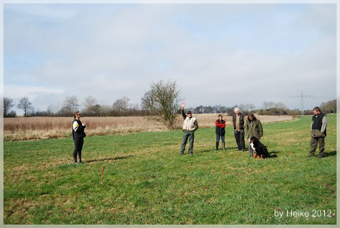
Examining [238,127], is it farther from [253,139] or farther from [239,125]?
[253,139]

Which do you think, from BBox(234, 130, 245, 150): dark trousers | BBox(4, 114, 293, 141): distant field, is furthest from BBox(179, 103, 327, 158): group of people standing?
BBox(4, 114, 293, 141): distant field

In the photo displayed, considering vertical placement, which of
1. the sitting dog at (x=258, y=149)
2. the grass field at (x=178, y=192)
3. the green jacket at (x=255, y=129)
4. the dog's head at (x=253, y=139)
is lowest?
the grass field at (x=178, y=192)

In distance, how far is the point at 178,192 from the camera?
20.8ft

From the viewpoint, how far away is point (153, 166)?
9.45 m

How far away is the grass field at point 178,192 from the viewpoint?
497 cm

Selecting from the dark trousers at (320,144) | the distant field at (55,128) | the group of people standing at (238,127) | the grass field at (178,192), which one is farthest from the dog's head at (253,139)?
the distant field at (55,128)

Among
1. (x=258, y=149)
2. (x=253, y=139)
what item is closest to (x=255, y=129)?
(x=253, y=139)

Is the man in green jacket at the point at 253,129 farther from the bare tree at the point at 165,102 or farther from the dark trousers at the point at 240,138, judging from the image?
the bare tree at the point at 165,102

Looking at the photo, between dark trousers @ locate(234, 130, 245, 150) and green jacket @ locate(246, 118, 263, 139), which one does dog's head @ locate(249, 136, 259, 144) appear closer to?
green jacket @ locate(246, 118, 263, 139)

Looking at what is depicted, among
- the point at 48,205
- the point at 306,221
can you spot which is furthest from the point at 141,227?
the point at 306,221

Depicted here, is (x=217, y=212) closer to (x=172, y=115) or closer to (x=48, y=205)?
(x=48, y=205)

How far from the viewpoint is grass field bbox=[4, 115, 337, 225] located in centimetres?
497

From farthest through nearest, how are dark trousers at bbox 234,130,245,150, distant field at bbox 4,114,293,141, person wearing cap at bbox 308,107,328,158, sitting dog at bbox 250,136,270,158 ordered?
distant field at bbox 4,114,293,141
dark trousers at bbox 234,130,245,150
sitting dog at bbox 250,136,270,158
person wearing cap at bbox 308,107,328,158

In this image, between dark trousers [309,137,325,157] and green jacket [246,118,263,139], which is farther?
green jacket [246,118,263,139]
